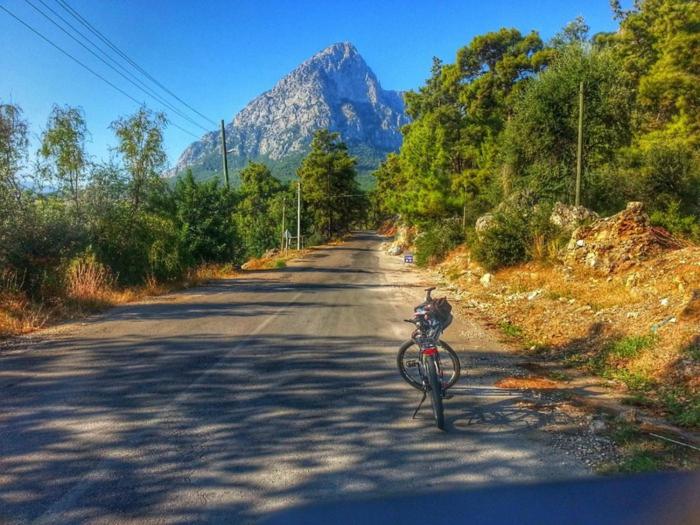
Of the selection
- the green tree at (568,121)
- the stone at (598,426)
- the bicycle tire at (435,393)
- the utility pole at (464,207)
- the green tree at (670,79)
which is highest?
the green tree at (670,79)

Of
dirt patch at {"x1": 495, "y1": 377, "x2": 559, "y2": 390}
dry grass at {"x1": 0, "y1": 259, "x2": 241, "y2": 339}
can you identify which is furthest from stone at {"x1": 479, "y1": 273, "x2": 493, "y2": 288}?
dry grass at {"x1": 0, "y1": 259, "x2": 241, "y2": 339}

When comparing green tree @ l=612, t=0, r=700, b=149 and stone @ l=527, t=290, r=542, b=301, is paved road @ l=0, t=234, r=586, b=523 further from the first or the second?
green tree @ l=612, t=0, r=700, b=149

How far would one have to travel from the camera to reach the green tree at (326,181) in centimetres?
6481

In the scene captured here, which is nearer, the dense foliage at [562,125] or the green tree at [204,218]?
the dense foliage at [562,125]

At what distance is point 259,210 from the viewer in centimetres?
6925

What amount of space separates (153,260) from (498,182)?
639 inches

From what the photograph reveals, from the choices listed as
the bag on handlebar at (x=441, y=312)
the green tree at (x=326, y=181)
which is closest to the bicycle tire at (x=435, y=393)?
the bag on handlebar at (x=441, y=312)

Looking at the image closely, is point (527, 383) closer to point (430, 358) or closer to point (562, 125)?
point (430, 358)

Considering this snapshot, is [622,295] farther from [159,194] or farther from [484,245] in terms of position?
[159,194]

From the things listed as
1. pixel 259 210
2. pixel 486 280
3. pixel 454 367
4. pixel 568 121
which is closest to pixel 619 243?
→ pixel 486 280

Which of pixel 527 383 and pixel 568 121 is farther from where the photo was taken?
pixel 568 121

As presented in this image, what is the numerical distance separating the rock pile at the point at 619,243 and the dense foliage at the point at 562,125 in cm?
313

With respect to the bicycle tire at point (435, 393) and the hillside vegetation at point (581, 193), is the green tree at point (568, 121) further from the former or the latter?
the bicycle tire at point (435, 393)

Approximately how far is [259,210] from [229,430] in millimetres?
65814
